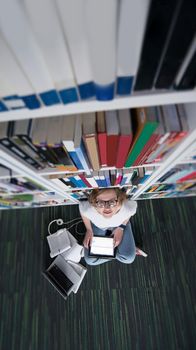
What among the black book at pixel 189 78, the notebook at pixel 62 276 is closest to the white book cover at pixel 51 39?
the black book at pixel 189 78

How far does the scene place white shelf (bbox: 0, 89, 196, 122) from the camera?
0.57 m

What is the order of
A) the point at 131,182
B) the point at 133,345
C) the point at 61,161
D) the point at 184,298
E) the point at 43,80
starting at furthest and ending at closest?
the point at 184,298
the point at 133,345
the point at 131,182
the point at 61,161
the point at 43,80

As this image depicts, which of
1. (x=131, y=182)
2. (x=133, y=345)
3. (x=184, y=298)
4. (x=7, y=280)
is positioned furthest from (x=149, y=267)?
(x=7, y=280)

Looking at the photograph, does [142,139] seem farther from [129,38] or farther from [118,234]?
[118,234]

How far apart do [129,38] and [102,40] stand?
5 cm

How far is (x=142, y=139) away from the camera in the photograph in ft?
2.62

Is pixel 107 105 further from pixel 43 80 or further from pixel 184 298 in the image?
pixel 184 298

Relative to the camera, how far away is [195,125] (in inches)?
27.8

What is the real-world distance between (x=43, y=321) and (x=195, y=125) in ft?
5.88

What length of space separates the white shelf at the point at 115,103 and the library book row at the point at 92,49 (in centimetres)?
1

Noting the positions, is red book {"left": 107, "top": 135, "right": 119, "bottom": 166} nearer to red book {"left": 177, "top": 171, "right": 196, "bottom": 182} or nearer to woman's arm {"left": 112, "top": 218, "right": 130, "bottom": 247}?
red book {"left": 177, "top": 171, "right": 196, "bottom": 182}

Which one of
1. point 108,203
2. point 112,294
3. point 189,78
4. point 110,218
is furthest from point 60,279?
point 189,78

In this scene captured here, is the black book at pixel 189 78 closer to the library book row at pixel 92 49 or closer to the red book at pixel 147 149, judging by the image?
the library book row at pixel 92 49

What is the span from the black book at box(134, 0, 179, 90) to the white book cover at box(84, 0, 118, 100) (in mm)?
60
